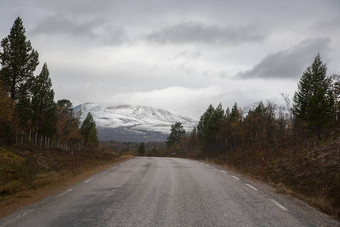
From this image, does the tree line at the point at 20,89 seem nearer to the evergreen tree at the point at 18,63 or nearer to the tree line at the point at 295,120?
the evergreen tree at the point at 18,63

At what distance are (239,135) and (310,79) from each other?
62.6 feet

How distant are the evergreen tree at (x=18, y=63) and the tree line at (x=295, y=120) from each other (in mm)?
27997

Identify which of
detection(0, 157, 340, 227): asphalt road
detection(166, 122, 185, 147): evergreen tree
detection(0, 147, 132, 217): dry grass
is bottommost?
detection(0, 147, 132, 217): dry grass

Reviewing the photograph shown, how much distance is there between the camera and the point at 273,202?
7.72 meters

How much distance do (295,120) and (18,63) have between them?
1511 inches

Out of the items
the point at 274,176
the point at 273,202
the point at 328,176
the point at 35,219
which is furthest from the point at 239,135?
the point at 35,219

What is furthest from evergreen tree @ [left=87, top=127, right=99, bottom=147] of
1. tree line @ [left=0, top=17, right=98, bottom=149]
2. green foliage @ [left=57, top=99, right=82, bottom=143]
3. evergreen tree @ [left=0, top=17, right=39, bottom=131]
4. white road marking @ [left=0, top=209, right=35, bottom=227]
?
white road marking @ [left=0, top=209, right=35, bottom=227]

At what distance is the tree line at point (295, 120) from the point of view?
3097cm

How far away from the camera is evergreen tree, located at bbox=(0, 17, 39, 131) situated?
2770 cm

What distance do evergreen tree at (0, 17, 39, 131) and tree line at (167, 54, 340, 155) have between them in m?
28.0

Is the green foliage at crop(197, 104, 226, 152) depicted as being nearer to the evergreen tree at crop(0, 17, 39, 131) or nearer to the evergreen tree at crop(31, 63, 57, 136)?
the evergreen tree at crop(31, 63, 57, 136)

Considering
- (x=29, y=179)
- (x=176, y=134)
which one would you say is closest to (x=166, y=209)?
(x=29, y=179)

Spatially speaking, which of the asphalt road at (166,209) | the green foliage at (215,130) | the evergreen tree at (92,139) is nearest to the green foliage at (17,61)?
the asphalt road at (166,209)

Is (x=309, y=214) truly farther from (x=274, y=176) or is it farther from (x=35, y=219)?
(x=274, y=176)
